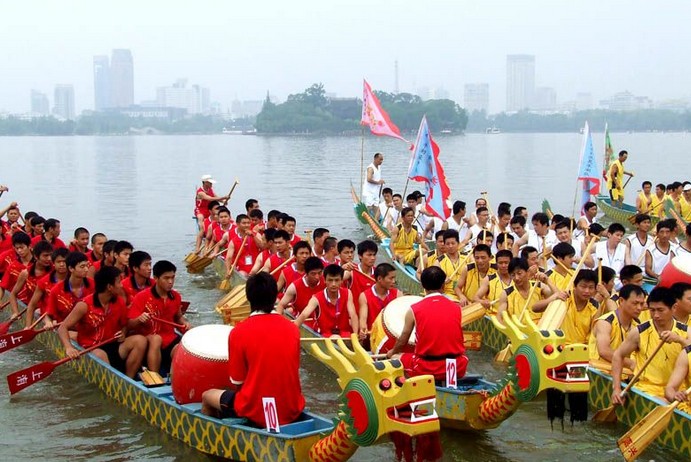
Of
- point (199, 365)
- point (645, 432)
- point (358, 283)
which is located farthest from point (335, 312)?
point (645, 432)

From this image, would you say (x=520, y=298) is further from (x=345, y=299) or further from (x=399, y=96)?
(x=399, y=96)

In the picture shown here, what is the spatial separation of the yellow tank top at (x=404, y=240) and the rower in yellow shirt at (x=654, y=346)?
6715 mm

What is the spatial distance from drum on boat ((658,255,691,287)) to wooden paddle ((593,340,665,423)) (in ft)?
4.40

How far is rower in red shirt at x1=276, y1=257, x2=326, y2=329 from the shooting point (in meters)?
8.98

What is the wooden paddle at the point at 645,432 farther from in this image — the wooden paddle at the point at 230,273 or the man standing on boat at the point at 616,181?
the man standing on boat at the point at 616,181

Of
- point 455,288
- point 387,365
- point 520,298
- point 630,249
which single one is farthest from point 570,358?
point 630,249

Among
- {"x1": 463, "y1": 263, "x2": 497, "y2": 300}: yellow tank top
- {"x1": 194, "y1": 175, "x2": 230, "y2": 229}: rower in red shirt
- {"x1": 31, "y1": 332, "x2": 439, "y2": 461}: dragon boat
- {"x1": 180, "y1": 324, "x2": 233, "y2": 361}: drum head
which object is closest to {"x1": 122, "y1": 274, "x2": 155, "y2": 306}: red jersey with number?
{"x1": 31, "y1": 332, "x2": 439, "y2": 461}: dragon boat

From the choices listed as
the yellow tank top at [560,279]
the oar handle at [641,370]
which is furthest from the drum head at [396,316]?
the yellow tank top at [560,279]

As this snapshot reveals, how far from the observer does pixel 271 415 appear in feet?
19.2

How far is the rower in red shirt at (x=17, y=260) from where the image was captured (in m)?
10.3

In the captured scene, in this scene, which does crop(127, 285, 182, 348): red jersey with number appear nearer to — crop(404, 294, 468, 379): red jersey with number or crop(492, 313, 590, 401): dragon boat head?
crop(404, 294, 468, 379): red jersey with number

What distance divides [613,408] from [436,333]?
175cm

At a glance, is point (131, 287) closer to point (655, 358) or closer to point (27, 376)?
point (27, 376)

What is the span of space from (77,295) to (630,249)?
6589mm
